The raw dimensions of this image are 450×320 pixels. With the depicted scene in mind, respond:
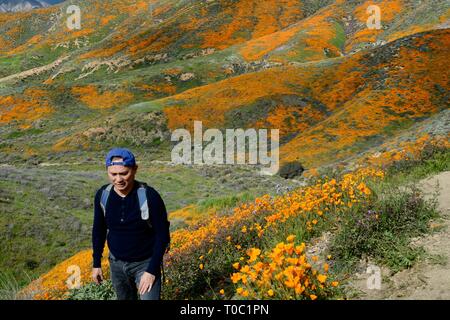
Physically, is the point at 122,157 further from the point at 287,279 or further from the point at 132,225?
the point at 287,279

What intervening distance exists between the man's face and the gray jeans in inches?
37.2

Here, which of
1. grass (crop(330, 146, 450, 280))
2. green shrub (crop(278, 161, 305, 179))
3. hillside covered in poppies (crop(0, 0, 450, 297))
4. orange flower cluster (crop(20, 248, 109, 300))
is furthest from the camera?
green shrub (crop(278, 161, 305, 179))

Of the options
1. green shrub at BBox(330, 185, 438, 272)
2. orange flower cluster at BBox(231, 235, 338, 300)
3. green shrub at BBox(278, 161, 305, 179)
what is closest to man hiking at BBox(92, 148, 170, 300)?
orange flower cluster at BBox(231, 235, 338, 300)

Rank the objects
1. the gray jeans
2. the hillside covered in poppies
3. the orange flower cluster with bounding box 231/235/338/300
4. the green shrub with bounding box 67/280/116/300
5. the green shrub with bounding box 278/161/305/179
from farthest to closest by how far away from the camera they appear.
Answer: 1. the green shrub with bounding box 278/161/305/179
2. the hillside covered in poppies
3. the green shrub with bounding box 67/280/116/300
4. the gray jeans
5. the orange flower cluster with bounding box 231/235/338/300

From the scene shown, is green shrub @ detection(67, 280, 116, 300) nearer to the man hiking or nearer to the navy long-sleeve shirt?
the man hiking

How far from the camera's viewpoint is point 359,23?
8212cm

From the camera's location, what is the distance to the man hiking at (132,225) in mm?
4289

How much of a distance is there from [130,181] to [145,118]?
44276mm

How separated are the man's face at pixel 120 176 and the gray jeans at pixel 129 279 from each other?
94cm

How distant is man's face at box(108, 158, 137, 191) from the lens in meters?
4.29

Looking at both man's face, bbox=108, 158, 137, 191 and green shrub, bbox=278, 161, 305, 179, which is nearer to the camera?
man's face, bbox=108, 158, 137, 191

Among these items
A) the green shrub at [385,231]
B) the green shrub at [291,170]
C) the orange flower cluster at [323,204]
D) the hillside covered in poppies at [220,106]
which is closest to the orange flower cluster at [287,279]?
the hillside covered in poppies at [220,106]
